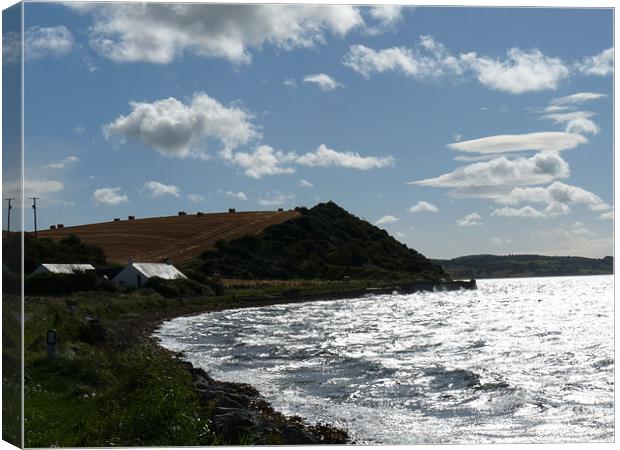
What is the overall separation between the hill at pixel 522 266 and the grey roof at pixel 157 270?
125 ft

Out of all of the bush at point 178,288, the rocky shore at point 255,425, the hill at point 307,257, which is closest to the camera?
the rocky shore at point 255,425

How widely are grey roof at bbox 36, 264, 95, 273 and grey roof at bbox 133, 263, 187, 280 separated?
24.2 feet

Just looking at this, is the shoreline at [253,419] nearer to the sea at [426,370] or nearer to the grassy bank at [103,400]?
the grassy bank at [103,400]

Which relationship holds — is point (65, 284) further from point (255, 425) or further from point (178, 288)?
point (255, 425)

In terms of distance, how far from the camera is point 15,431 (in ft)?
34.6

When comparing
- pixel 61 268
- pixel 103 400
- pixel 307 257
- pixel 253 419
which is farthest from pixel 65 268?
pixel 253 419

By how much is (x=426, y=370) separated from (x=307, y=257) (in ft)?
99.7

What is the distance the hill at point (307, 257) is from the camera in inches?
1289

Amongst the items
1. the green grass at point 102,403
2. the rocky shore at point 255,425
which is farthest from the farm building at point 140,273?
the green grass at point 102,403

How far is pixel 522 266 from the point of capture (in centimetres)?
1611

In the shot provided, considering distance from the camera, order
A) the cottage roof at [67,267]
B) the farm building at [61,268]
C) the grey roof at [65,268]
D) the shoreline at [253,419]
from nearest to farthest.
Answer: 1. the shoreline at [253,419]
2. the farm building at [61,268]
3. the grey roof at [65,268]
4. the cottage roof at [67,267]

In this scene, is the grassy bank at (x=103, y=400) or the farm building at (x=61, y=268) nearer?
the grassy bank at (x=103, y=400)

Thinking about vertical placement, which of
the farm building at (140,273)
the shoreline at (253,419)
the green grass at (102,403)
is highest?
the farm building at (140,273)

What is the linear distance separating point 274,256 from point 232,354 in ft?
99.6
